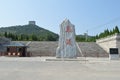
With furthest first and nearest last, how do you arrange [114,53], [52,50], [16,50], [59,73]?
1. [52,50]
2. [16,50]
3. [114,53]
4. [59,73]

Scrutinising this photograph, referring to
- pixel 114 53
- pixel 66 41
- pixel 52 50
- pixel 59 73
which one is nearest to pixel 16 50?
pixel 52 50

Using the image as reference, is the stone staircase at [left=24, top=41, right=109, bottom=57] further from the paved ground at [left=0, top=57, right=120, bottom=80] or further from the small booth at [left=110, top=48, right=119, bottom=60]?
Result: the paved ground at [left=0, top=57, right=120, bottom=80]

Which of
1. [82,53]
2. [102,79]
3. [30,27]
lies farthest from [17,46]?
[30,27]

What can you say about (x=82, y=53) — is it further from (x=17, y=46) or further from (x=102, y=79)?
(x=102, y=79)

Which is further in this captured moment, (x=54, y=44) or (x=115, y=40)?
(x=54, y=44)

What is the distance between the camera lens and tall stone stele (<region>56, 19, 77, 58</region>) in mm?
33650

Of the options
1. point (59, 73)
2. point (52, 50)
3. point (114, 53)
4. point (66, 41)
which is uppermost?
point (66, 41)

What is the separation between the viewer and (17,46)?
144 feet

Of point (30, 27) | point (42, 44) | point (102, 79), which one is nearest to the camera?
point (102, 79)

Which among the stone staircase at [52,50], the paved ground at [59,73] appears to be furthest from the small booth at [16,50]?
the paved ground at [59,73]

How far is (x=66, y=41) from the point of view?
33.7 m

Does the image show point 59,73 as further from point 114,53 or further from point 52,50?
point 52,50

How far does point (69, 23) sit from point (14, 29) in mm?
122292

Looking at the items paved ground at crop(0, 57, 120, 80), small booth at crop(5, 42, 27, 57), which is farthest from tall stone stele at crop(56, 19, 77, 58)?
paved ground at crop(0, 57, 120, 80)
